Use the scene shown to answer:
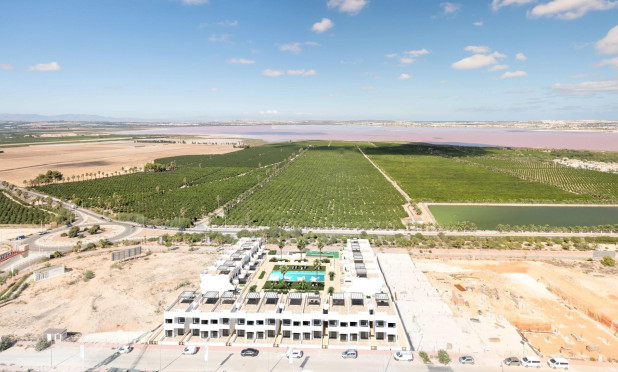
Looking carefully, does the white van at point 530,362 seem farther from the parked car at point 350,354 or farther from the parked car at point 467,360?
the parked car at point 350,354

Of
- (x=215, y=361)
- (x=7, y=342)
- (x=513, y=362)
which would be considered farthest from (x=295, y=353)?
(x=7, y=342)

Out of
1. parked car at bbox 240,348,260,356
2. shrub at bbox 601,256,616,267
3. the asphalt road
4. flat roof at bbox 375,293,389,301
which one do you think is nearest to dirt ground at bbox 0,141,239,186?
the asphalt road

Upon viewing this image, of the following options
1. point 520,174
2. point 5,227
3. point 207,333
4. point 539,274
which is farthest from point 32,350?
point 520,174

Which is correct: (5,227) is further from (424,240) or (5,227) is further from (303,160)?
(303,160)

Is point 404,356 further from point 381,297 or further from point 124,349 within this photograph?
point 124,349

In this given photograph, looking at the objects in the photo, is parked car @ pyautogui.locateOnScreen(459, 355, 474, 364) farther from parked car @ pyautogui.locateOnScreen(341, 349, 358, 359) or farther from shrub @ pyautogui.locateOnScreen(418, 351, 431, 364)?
parked car @ pyautogui.locateOnScreen(341, 349, 358, 359)

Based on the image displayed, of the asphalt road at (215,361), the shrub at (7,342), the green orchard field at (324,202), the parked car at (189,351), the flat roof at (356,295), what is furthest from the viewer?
the green orchard field at (324,202)

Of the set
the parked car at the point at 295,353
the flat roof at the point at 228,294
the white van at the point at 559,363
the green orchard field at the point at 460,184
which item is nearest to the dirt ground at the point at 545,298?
the white van at the point at 559,363
